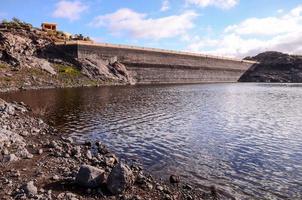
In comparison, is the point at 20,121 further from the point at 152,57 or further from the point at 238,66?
the point at 238,66

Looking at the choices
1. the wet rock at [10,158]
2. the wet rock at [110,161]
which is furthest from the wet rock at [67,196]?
the wet rock at [110,161]

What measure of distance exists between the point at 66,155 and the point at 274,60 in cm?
19481

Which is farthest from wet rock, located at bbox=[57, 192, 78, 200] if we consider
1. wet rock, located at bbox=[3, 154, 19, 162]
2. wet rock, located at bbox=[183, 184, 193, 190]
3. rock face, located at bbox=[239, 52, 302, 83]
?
rock face, located at bbox=[239, 52, 302, 83]

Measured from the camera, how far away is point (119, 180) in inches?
559

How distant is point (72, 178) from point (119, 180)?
2.45 m

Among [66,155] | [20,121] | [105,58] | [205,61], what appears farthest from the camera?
[205,61]

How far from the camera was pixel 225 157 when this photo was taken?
22078 millimetres

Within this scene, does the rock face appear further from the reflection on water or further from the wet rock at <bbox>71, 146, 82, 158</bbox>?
the wet rock at <bbox>71, 146, 82, 158</bbox>

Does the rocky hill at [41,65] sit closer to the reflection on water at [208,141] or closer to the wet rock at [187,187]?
the reflection on water at [208,141]

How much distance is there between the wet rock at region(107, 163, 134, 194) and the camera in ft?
46.0

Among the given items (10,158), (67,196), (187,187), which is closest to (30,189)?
(67,196)

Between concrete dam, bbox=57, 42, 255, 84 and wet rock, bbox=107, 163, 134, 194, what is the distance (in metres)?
91.8

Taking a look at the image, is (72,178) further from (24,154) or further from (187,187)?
(187,187)

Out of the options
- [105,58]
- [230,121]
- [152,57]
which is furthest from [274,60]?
[230,121]
